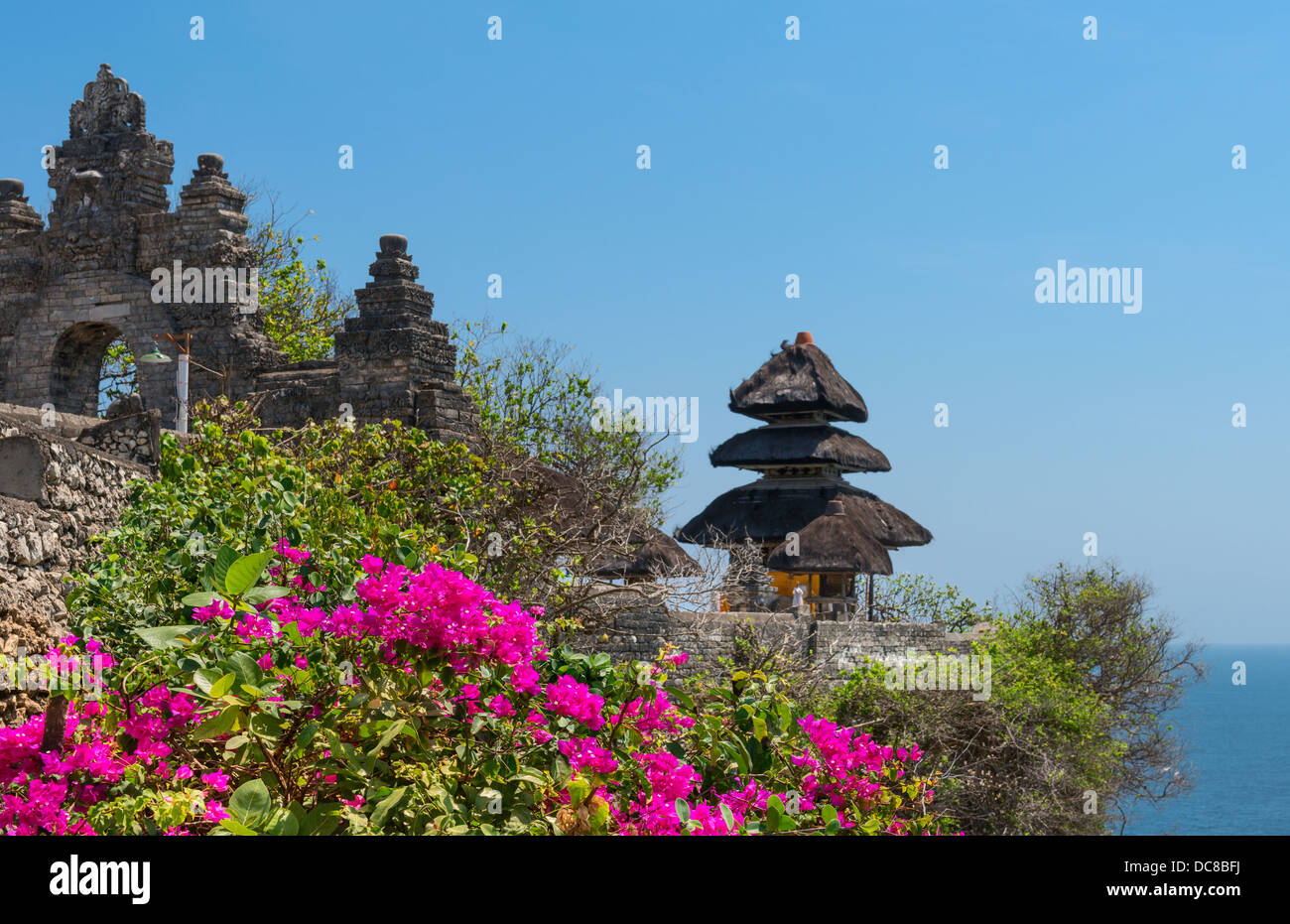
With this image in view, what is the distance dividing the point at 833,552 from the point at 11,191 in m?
14.9

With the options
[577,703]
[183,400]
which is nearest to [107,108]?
[183,400]

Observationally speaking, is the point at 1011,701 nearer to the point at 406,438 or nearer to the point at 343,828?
the point at 406,438

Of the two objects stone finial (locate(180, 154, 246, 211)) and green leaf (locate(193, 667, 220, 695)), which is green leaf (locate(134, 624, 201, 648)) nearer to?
green leaf (locate(193, 667, 220, 695))

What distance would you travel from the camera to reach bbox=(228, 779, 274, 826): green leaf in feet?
12.3

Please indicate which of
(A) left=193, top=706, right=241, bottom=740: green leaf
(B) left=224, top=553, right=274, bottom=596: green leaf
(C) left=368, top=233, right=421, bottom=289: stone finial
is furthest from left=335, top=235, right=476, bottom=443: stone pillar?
(A) left=193, top=706, right=241, bottom=740: green leaf

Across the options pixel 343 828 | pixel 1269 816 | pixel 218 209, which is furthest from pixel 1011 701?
pixel 1269 816

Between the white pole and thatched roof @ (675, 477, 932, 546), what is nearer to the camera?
the white pole

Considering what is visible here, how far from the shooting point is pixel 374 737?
4.39m

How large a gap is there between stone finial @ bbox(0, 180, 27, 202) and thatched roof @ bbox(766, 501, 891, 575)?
1418 cm

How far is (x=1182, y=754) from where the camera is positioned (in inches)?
1041

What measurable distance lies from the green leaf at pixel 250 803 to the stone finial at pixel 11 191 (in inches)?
683

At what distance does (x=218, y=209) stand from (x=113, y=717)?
1360cm

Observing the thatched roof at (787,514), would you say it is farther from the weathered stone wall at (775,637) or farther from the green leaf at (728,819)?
the green leaf at (728,819)

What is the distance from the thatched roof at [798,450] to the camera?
1053 inches
